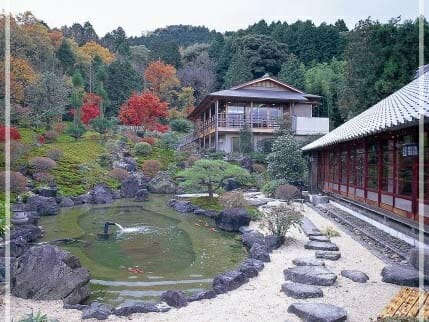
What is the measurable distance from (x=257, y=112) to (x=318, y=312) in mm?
24625

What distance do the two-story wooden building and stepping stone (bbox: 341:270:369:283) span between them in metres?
20.7

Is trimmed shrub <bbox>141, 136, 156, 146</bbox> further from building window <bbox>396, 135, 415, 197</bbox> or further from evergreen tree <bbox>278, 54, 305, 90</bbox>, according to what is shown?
building window <bbox>396, 135, 415, 197</bbox>

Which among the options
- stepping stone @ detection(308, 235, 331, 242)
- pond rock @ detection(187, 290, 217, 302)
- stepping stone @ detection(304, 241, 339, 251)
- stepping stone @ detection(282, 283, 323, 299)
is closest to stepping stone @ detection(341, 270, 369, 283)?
stepping stone @ detection(282, 283, 323, 299)

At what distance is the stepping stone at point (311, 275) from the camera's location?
244 inches

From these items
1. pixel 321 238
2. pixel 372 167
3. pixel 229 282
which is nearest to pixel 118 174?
pixel 372 167

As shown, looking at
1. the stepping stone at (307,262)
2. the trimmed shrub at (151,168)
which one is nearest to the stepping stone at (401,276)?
the stepping stone at (307,262)

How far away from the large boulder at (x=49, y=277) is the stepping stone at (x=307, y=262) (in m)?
3.87

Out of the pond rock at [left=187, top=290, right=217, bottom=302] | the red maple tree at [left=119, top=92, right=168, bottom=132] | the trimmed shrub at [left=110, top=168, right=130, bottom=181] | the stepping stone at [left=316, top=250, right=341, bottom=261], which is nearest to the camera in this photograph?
the pond rock at [left=187, top=290, right=217, bottom=302]

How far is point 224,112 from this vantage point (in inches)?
1123

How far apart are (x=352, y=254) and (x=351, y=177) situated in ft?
21.4

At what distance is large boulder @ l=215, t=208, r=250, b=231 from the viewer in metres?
12.4

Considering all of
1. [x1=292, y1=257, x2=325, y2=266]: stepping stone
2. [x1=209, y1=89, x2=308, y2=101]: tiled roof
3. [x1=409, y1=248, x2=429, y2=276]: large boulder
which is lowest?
[x1=292, y1=257, x2=325, y2=266]: stepping stone

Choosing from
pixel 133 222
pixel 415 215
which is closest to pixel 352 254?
pixel 415 215

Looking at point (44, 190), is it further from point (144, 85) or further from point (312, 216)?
point (144, 85)
